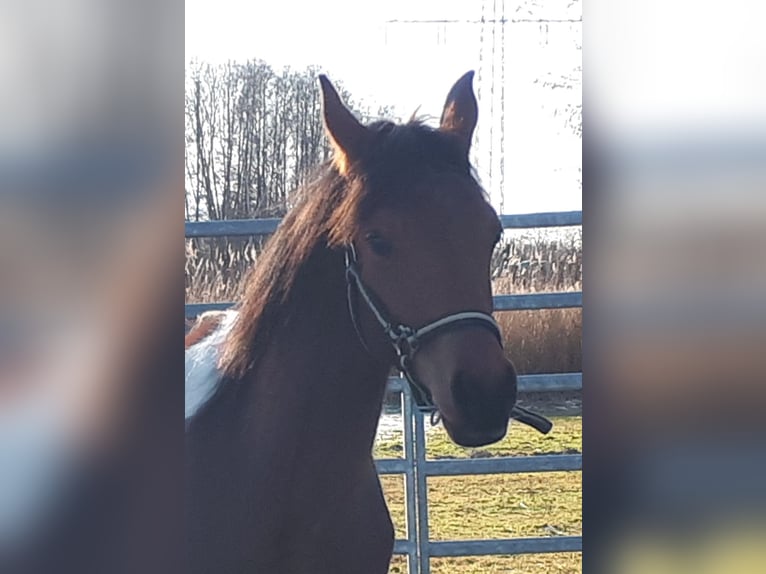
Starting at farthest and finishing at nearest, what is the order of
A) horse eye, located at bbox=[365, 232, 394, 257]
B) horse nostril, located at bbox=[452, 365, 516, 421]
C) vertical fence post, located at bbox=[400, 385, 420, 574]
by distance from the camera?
vertical fence post, located at bbox=[400, 385, 420, 574]
horse eye, located at bbox=[365, 232, 394, 257]
horse nostril, located at bbox=[452, 365, 516, 421]

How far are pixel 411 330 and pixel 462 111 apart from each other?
16.5 inches

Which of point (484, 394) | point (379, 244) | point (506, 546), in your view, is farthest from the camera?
point (506, 546)

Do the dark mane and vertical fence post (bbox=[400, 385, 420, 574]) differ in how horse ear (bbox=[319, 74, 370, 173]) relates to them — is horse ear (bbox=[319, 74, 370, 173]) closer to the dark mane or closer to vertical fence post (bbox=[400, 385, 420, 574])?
the dark mane

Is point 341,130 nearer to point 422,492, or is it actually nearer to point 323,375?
point 323,375

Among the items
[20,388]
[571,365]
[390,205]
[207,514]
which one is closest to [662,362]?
[571,365]

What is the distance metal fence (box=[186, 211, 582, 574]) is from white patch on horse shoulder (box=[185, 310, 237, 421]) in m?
0.11

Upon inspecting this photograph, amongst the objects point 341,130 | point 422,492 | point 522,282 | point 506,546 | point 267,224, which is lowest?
point 506,546

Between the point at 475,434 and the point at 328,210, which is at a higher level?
the point at 328,210

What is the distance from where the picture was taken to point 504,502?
1.66 metres

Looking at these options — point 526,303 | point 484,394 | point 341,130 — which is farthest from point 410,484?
point 341,130

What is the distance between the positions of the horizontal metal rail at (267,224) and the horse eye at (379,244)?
19 centimetres

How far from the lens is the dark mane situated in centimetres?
151

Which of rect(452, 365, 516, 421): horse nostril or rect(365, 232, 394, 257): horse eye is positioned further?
rect(365, 232, 394, 257): horse eye

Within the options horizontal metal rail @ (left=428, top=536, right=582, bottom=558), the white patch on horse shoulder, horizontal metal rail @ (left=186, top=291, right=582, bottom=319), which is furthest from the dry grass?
horizontal metal rail @ (left=428, top=536, right=582, bottom=558)
